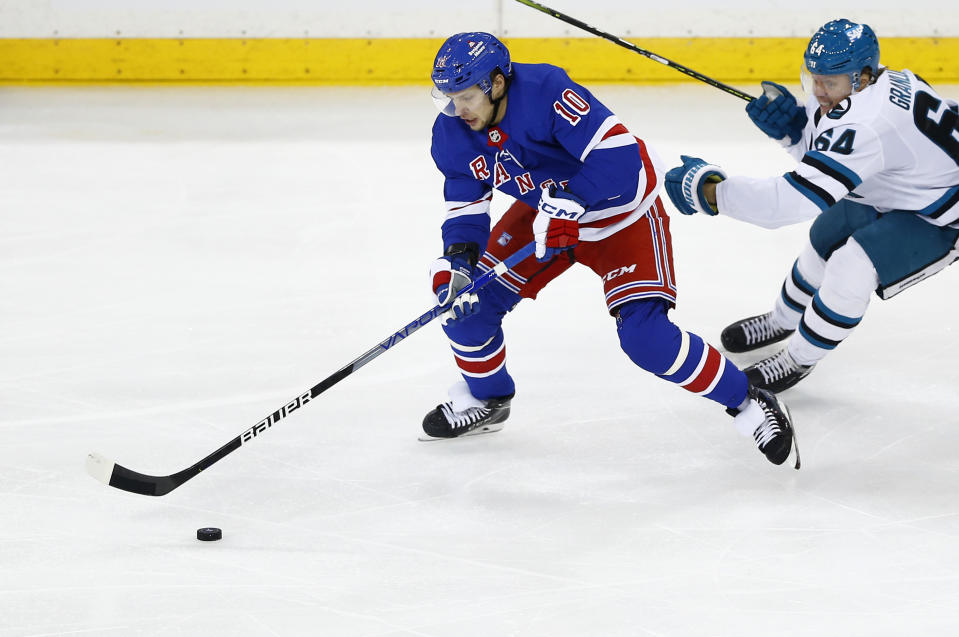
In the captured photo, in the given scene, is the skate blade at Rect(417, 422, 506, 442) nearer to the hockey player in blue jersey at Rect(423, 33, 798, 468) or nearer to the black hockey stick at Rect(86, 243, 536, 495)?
the hockey player in blue jersey at Rect(423, 33, 798, 468)

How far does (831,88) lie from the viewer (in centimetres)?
282

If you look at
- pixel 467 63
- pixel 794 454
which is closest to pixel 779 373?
pixel 794 454

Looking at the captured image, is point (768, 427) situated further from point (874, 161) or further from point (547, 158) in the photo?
point (547, 158)

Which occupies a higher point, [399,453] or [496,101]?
[496,101]

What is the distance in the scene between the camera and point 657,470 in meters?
2.76

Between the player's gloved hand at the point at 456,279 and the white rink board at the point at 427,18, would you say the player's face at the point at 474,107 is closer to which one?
the player's gloved hand at the point at 456,279

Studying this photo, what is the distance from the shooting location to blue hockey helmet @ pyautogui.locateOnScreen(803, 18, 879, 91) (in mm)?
2748

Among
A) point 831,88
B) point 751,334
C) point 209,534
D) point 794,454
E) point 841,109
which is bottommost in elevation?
point 209,534

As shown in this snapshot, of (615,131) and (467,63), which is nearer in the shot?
A: (467,63)

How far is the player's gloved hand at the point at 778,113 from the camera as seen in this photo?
10.3ft

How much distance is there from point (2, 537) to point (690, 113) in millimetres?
4966

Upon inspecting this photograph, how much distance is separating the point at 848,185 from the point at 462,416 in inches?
41.1

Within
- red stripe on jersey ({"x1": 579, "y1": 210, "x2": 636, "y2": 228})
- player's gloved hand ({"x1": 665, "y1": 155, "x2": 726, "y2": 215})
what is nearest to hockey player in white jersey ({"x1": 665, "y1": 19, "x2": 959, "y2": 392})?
player's gloved hand ({"x1": 665, "y1": 155, "x2": 726, "y2": 215})

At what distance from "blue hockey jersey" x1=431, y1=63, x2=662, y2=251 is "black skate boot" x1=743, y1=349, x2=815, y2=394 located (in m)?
0.69
